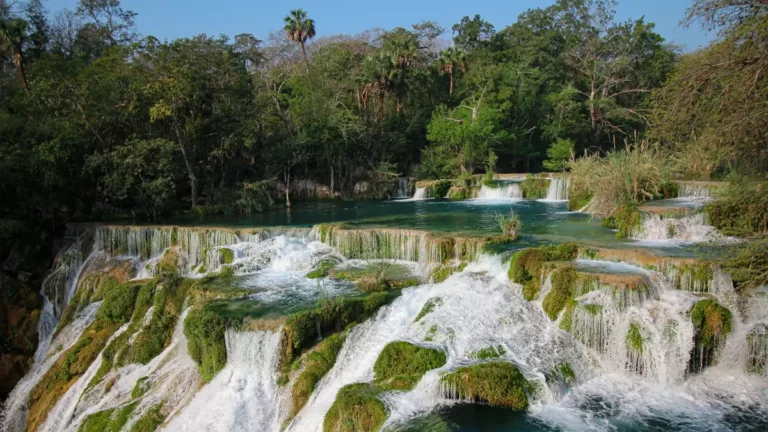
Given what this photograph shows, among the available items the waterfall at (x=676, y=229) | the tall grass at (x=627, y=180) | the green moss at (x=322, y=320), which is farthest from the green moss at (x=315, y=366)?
the tall grass at (x=627, y=180)

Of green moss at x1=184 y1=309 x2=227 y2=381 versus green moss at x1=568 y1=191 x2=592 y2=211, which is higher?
green moss at x1=568 y1=191 x2=592 y2=211

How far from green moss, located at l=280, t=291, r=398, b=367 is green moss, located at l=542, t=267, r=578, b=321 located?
316cm

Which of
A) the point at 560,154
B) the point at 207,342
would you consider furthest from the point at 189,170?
the point at 560,154

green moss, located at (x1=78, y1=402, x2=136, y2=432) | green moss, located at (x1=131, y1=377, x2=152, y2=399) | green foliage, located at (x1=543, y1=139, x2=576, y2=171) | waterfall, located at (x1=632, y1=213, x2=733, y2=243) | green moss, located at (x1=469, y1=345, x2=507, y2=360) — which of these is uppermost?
green foliage, located at (x1=543, y1=139, x2=576, y2=171)

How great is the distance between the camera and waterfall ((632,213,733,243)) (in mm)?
12234

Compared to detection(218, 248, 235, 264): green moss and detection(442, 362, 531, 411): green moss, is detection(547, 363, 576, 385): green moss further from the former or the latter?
detection(218, 248, 235, 264): green moss

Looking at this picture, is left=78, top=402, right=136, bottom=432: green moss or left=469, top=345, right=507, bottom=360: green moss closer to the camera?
left=469, top=345, right=507, bottom=360: green moss

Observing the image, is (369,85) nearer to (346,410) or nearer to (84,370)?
(84,370)

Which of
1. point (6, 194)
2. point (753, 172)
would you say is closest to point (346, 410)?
point (753, 172)

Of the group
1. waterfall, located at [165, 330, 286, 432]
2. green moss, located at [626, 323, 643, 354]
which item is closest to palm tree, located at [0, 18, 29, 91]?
waterfall, located at [165, 330, 286, 432]

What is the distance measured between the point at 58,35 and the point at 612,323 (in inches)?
1539

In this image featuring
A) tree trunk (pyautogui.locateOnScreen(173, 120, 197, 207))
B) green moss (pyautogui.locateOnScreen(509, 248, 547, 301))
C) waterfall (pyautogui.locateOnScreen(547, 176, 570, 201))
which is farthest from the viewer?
waterfall (pyautogui.locateOnScreen(547, 176, 570, 201))

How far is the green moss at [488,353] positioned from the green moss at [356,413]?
184 cm

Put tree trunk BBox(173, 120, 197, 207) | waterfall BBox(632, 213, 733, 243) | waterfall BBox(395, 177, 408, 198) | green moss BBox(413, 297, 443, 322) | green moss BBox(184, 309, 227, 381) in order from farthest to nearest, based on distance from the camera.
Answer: waterfall BBox(395, 177, 408, 198) → tree trunk BBox(173, 120, 197, 207) → waterfall BBox(632, 213, 733, 243) → green moss BBox(413, 297, 443, 322) → green moss BBox(184, 309, 227, 381)
